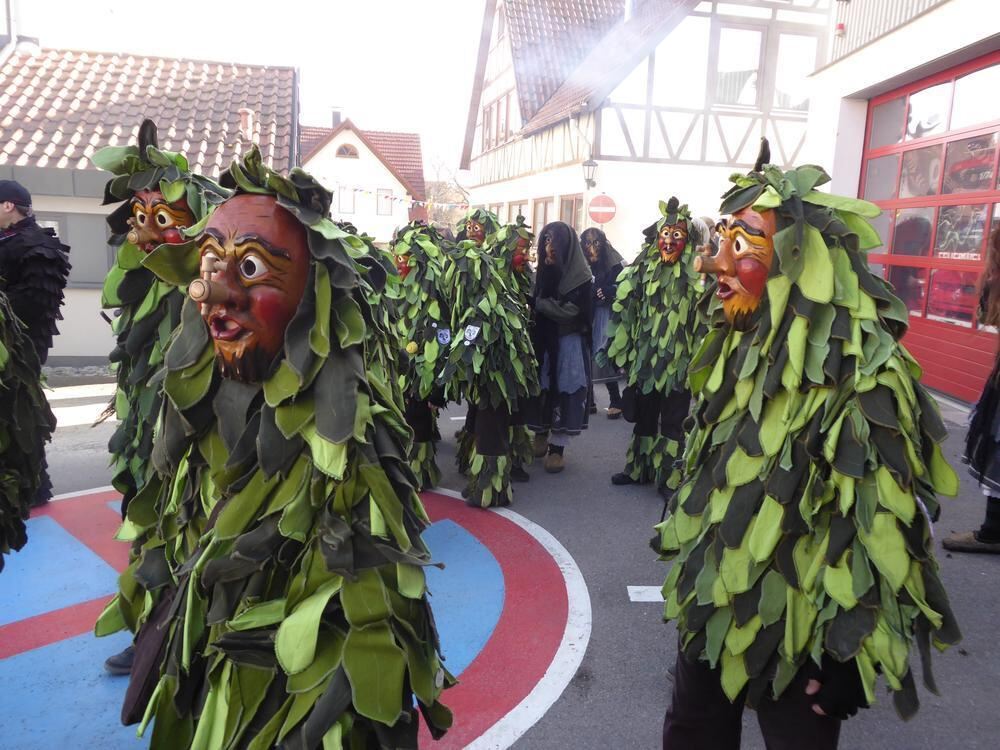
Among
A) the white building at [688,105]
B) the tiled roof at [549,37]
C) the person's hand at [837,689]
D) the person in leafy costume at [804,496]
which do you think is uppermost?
the tiled roof at [549,37]

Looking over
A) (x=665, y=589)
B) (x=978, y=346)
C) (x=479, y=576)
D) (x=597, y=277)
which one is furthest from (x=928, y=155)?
(x=665, y=589)

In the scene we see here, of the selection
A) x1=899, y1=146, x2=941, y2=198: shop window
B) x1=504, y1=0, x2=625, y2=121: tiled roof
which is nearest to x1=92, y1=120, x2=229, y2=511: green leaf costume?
x1=899, y1=146, x2=941, y2=198: shop window

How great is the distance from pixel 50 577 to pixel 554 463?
3914mm

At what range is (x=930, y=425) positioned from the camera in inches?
80.0

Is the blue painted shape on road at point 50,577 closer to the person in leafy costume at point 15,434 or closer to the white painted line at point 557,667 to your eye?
the person in leafy costume at point 15,434

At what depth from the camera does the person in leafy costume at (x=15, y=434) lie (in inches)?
115

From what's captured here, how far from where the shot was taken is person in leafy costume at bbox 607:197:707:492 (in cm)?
566

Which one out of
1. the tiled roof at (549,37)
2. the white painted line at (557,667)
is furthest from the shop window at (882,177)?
the tiled roof at (549,37)

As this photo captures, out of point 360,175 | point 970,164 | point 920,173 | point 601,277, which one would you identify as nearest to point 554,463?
point 601,277

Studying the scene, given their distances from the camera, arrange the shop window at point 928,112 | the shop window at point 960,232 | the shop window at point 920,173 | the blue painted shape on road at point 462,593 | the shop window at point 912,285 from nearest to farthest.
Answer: the blue painted shape on road at point 462,593
the shop window at point 960,232
the shop window at point 928,112
the shop window at point 920,173
the shop window at point 912,285

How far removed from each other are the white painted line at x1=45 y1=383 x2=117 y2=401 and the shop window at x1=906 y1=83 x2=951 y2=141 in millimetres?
10632

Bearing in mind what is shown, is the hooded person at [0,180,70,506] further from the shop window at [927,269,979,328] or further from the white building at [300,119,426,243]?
the white building at [300,119,426,243]

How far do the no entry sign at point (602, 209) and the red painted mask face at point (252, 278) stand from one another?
553 inches

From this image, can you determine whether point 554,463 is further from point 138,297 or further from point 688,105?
point 688,105
